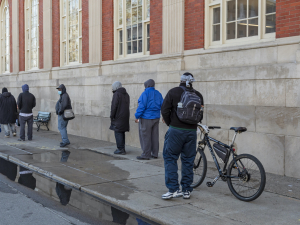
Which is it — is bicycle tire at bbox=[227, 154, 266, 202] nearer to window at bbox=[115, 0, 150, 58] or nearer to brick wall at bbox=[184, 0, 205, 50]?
brick wall at bbox=[184, 0, 205, 50]

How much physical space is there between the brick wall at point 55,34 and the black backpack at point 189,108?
39.2ft

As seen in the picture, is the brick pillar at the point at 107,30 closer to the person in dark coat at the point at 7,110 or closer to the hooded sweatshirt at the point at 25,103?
the hooded sweatshirt at the point at 25,103

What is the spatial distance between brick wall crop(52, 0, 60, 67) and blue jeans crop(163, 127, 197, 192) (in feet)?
38.9

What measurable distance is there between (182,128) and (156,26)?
20.0 ft

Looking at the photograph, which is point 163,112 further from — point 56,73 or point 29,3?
point 29,3

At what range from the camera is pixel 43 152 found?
10336mm

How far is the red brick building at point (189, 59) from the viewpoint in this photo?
7512 mm

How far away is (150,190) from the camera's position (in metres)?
6.27

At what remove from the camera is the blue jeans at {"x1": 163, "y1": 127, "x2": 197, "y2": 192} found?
5.64 metres

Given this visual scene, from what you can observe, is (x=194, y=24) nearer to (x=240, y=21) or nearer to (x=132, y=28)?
(x=240, y=21)

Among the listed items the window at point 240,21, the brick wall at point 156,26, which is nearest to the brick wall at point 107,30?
the brick wall at point 156,26

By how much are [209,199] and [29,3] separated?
1668 centimetres

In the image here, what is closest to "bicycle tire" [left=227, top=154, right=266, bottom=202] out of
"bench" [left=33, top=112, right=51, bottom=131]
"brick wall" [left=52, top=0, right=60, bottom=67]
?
"bench" [left=33, top=112, right=51, bottom=131]

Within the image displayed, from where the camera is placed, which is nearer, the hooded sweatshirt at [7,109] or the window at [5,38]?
the hooded sweatshirt at [7,109]
